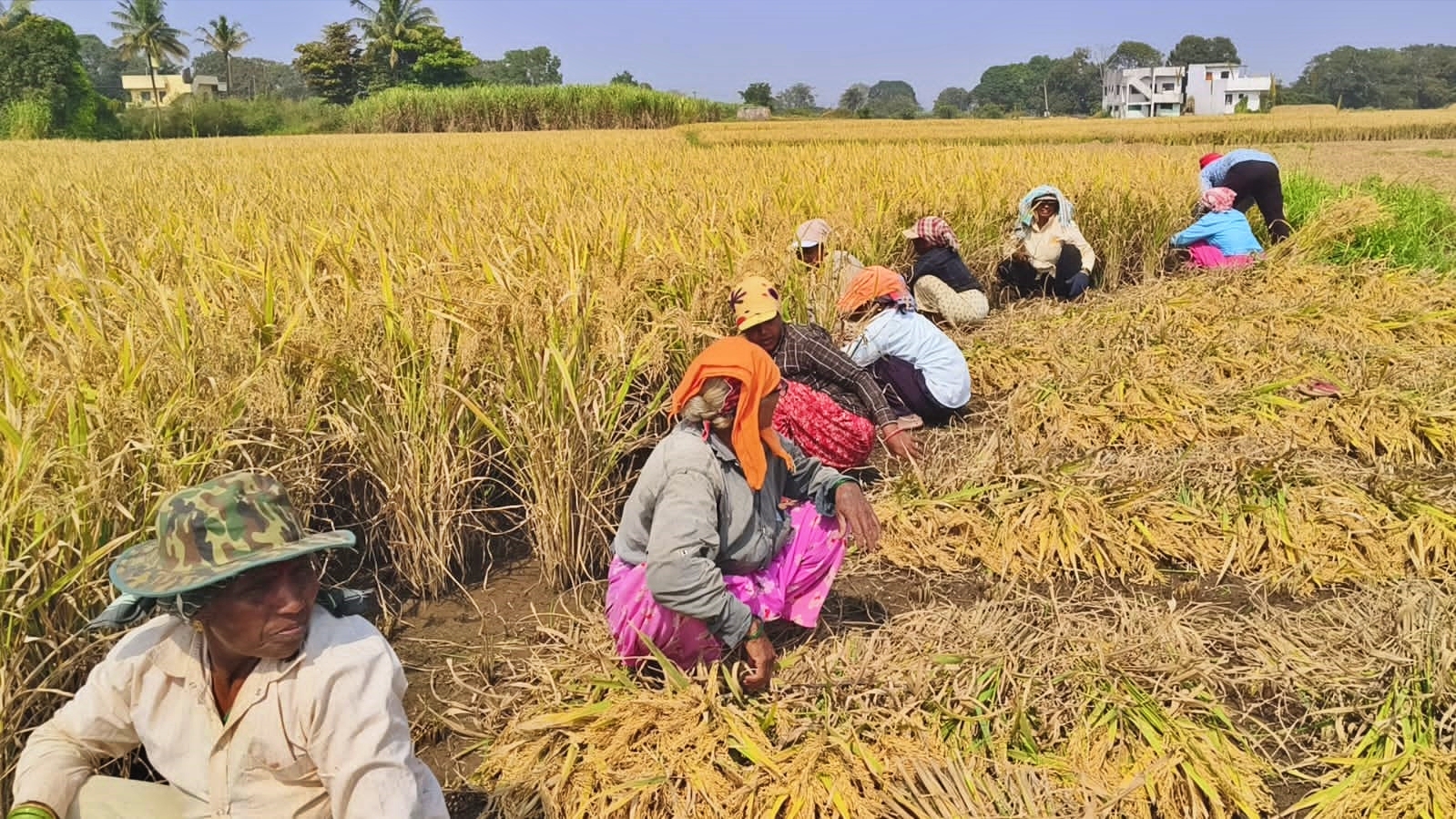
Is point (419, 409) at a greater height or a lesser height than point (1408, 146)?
lesser

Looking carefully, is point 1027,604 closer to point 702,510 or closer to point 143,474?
point 702,510

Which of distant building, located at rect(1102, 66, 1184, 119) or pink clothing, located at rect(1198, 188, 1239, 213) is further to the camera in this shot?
distant building, located at rect(1102, 66, 1184, 119)

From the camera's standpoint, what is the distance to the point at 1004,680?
2318mm

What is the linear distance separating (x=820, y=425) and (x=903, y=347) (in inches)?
34.9

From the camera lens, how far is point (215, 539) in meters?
1.40

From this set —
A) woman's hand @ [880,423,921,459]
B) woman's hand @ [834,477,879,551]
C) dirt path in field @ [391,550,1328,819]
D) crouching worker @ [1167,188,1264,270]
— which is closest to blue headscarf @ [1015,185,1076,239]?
crouching worker @ [1167,188,1264,270]

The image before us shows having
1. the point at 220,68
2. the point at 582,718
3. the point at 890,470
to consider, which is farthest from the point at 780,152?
the point at 220,68

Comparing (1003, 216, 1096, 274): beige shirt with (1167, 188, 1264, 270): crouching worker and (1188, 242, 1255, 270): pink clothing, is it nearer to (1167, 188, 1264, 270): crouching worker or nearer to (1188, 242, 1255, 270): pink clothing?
(1188, 242, 1255, 270): pink clothing

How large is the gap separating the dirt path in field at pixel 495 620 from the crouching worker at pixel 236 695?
0.62 metres

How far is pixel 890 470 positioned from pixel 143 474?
8.76 ft

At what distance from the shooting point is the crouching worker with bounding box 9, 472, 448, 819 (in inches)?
56.0

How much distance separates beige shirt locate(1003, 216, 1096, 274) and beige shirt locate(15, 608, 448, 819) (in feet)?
19.1

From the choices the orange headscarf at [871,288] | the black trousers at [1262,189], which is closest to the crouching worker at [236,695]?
the orange headscarf at [871,288]

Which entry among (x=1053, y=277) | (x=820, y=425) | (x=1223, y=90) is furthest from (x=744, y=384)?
(x=1223, y=90)
